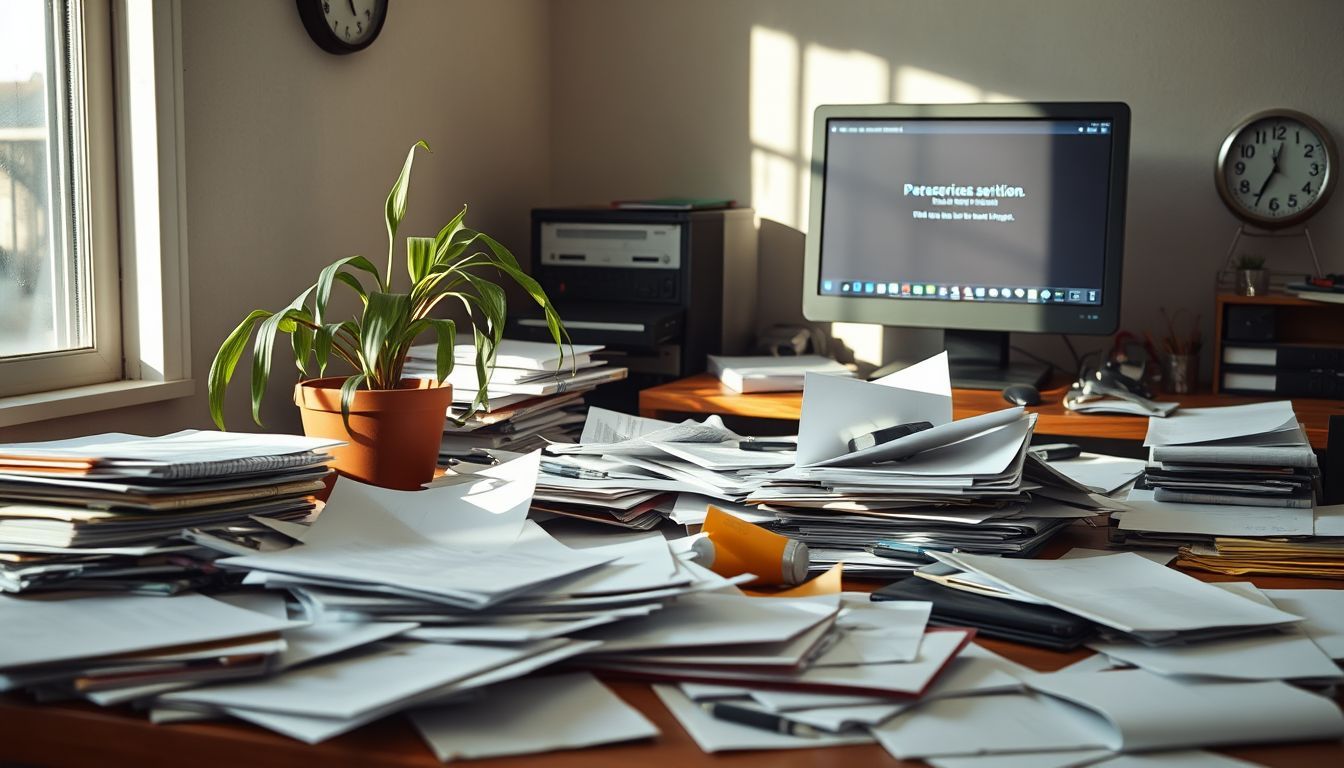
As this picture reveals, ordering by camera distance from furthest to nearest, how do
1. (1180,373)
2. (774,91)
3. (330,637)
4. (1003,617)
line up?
(774,91)
(1180,373)
(1003,617)
(330,637)

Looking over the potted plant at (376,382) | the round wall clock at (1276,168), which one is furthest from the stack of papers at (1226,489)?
the round wall clock at (1276,168)

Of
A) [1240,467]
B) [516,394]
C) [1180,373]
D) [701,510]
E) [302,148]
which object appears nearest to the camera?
[701,510]

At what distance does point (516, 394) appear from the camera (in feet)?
6.27

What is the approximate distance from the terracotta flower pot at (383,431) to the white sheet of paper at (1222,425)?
0.87 m

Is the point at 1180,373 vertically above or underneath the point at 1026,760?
above

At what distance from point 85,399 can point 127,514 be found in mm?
850

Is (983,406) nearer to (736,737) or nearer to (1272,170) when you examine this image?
(1272,170)

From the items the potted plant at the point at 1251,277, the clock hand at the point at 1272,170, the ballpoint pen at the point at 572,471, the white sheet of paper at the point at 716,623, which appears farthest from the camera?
the clock hand at the point at 1272,170

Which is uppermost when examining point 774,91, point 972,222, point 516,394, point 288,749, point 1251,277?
point 774,91

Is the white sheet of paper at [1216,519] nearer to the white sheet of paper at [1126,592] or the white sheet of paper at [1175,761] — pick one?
the white sheet of paper at [1126,592]

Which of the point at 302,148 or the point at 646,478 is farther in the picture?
the point at 302,148

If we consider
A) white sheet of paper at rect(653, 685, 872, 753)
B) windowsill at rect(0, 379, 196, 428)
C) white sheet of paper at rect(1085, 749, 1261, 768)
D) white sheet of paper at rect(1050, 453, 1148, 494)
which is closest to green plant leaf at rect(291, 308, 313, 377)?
windowsill at rect(0, 379, 196, 428)

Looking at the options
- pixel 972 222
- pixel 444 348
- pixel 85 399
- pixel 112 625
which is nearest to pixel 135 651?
pixel 112 625

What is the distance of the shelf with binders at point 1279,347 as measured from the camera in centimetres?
233
